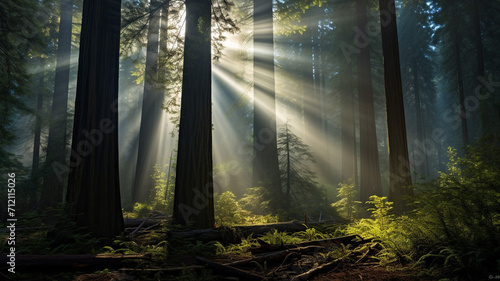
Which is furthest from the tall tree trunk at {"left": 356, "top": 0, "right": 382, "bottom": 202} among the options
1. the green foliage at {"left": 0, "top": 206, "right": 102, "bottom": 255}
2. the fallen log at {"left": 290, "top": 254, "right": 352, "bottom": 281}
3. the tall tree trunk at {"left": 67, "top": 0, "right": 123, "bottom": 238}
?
the green foliage at {"left": 0, "top": 206, "right": 102, "bottom": 255}

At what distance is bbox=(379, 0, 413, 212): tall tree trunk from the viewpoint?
22.8 feet

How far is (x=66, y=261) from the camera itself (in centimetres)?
378

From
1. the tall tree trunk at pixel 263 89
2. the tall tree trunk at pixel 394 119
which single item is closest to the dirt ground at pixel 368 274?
the tall tree trunk at pixel 394 119

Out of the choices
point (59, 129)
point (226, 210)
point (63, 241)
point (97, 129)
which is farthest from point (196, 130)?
point (59, 129)

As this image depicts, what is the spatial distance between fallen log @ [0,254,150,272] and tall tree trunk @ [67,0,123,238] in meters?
1.55

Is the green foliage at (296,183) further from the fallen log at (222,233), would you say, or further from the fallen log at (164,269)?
the fallen log at (164,269)

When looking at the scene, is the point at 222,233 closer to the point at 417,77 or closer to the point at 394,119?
the point at 394,119

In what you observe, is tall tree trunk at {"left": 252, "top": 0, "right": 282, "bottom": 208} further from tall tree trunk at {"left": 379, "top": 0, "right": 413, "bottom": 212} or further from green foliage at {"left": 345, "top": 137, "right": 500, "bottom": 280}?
green foliage at {"left": 345, "top": 137, "right": 500, "bottom": 280}

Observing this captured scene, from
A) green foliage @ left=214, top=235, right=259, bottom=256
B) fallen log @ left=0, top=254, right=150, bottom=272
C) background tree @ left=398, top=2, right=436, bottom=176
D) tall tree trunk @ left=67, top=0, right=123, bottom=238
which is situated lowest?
green foliage @ left=214, top=235, right=259, bottom=256

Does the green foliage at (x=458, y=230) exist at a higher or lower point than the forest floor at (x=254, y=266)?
higher

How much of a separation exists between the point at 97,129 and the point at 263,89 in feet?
26.7

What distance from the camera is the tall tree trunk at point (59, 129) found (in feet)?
40.1

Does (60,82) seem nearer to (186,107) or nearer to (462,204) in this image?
(186,107)

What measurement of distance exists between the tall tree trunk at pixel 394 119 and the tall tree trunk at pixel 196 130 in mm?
5099
